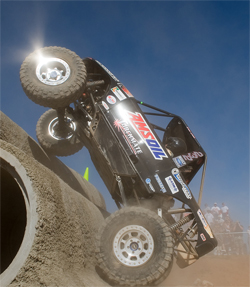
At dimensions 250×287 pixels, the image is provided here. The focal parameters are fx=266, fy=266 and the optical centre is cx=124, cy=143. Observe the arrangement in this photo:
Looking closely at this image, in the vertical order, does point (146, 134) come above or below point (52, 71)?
below

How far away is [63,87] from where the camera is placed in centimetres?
452

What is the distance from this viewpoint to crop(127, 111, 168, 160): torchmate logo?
15.5ft

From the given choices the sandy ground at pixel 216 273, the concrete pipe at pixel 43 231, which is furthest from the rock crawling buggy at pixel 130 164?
the sandy ground at pixel 216 273

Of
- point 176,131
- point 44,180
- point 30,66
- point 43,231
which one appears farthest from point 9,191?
point 176,131

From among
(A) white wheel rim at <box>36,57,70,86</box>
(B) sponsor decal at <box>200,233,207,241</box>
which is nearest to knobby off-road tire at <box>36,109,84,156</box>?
(A) white wheel rim at <box>36,57,70,86</box>

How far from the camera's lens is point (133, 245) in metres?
3.62

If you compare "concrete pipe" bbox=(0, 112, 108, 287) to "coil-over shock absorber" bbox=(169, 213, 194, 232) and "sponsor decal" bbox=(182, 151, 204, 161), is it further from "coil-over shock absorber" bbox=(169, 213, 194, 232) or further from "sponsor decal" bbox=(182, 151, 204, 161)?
"sponsor decal" bbox=(182, 151, 204, 161)

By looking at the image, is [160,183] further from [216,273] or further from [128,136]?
[216,273]

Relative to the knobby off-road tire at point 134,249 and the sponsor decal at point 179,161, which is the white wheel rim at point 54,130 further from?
the knobby off-road tire at point 134,249

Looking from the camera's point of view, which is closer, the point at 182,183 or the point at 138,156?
the point at 182,183

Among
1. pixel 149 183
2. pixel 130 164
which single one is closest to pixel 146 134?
pixel 130 164

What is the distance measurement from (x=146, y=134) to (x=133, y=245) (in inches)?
79.0

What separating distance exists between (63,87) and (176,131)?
2545 mm

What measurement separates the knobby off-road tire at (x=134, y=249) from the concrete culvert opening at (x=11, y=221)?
1608 mm
